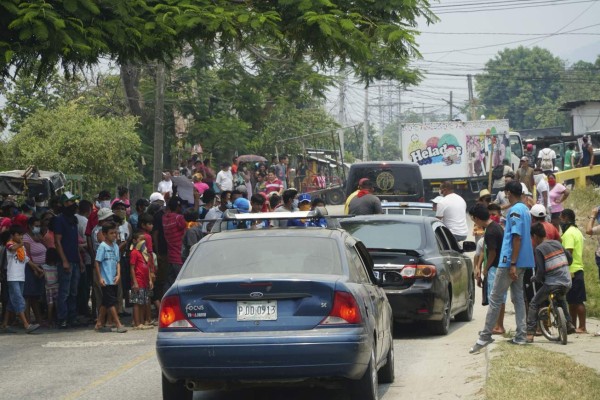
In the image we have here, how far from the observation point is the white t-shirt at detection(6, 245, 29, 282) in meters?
17.3

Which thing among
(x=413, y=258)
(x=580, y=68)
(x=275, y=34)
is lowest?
(x=413, y=258)

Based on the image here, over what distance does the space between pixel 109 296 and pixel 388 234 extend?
4434 millimetres

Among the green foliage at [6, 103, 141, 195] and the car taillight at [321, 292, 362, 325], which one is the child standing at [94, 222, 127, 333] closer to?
the car taillight at [321, 292, 362, 325]

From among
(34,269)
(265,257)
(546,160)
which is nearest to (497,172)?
(546,160)

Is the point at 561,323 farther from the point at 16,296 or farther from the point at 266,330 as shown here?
the point at 16,296

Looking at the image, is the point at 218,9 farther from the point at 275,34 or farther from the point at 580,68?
the point at 580,68

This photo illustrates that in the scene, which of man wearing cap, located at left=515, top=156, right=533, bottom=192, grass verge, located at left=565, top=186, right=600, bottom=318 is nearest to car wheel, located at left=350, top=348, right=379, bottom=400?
grass verge, located at left=565, top=186, right=600, bottom=318

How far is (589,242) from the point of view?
107 feet

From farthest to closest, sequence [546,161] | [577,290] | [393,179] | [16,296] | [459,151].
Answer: [459,151], [546,161], [393,179], [16,296], [577,290]

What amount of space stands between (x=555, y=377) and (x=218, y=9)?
8650mm

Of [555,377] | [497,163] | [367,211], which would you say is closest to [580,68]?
[497,163]

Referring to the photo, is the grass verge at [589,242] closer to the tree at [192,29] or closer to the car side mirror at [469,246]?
the car side mirror at [469,246]

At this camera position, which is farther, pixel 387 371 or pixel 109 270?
pixel 109 270

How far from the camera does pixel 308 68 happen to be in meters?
42.6
